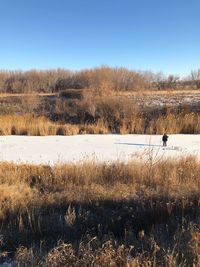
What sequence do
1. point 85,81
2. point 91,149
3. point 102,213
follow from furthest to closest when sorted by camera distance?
point 85,81 → point 91,149 → point 102,213

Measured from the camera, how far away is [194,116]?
1443 centimetres

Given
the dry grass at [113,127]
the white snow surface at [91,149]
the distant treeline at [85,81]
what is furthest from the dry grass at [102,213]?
the distant treeline at [85,81]

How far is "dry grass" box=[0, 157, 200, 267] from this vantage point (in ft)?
11.5

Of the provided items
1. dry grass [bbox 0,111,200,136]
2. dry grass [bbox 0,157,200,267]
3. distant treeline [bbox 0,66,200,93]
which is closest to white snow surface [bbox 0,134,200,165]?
dry grass [bbox 0,157,200,267]

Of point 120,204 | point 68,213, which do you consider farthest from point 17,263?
point 120,204

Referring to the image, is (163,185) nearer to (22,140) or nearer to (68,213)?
(68,213)

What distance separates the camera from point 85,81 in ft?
104

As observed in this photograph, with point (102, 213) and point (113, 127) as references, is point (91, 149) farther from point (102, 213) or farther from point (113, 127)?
point (113, 127)

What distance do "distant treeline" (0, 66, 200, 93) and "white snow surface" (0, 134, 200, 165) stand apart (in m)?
15.0

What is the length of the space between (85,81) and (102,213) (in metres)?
27.4

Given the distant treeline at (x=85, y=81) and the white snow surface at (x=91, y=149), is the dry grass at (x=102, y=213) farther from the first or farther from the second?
the distant treeline at (x=85, y=81)

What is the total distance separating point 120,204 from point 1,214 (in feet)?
5.88

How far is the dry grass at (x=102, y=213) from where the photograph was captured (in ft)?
11.5

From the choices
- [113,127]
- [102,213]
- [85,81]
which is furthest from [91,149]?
[85,81]
